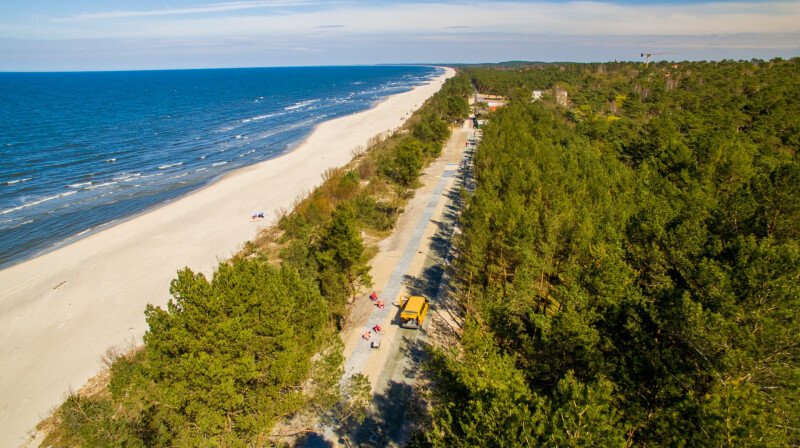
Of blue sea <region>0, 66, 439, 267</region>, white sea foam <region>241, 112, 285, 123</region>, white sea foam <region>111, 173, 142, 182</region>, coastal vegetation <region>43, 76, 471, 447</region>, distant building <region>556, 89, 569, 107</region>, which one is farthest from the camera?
white sea foam <region>241, 112, 285, 123</region>

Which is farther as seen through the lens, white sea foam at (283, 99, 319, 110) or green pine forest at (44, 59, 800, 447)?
white sea foam at (283, 99, 319, 110)

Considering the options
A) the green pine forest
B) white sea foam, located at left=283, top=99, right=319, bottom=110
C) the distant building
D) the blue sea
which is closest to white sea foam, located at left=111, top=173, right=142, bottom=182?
the blue sea

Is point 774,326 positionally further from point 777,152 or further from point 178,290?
point 777,152

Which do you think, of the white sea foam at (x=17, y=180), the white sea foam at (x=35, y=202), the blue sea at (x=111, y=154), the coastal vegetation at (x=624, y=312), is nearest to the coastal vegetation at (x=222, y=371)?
the coastal vegetation at (x=624, y=312)

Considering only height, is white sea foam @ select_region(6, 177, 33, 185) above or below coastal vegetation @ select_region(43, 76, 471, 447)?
below

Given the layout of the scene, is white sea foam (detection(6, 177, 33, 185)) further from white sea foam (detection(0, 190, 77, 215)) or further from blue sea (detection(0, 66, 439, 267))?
white sea foam (detection(0, 190, 77, 215))

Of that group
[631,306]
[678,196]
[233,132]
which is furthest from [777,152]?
[233,132]
